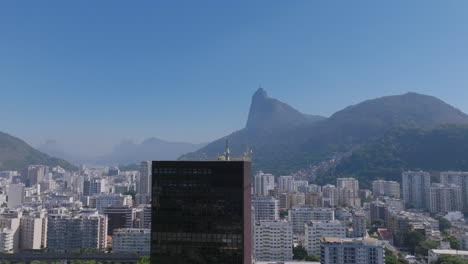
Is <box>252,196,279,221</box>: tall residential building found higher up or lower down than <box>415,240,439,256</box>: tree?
higher up

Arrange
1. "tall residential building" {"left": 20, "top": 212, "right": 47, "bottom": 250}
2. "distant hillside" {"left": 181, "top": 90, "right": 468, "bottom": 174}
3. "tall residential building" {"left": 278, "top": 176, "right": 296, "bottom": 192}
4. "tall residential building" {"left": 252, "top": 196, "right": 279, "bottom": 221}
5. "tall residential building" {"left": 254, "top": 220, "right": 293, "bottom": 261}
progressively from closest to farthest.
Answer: "tall residential building" {"left": 254, "top": 220, "right": 293, "bottom": 261} → "tall residential building" {"left": 20, "top": 212, "right": 47, "bottom": 250} → "tall residential building" {"left": 252, "top": 196, "right": 279, "bottom": 221} → "tall residential building" {"left": 278, "top": 176, "right": 296, "bottom": 192} → "distant hillside" {"left": 181, "top": 90, "right": 468, "bottom": 174}

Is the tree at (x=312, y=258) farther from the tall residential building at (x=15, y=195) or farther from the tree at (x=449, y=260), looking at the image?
the tall residential building at (x=15, y=195)

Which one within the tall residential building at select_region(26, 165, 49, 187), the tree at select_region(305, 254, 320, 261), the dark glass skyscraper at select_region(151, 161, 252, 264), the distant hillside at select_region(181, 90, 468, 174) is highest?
the distant hillside at select_region(181, 90, 468, 174)

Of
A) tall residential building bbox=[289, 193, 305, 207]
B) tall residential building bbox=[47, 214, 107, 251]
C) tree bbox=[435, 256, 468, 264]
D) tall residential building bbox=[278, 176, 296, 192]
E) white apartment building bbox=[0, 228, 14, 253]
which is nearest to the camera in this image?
tree bbox=[435, 256, 468, 264]

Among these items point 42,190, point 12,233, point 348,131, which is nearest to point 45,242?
point 12,233

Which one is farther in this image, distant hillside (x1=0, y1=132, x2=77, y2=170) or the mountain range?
distant hillside (x1=0, y1=132, x2=77, y2=170)

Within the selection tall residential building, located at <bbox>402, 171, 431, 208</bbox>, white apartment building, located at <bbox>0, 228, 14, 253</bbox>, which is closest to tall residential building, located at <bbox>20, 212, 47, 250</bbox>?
white apartment building, located at <bbox>0, 228, 14, 253</bbox>

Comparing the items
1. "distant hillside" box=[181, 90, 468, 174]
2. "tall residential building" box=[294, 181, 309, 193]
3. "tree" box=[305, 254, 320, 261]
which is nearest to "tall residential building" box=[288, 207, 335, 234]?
"tree" box=[305, 254, 320, 261]

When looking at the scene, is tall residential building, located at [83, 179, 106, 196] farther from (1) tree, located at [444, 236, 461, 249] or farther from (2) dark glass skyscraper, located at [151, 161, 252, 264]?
(2) dark glass skyscraper, located at [151, 161, 252, 264]

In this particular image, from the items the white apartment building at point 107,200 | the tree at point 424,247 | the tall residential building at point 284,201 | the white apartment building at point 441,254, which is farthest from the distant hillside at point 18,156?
the white apartment building at point 441,254

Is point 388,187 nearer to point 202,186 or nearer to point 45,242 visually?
point 45,242
